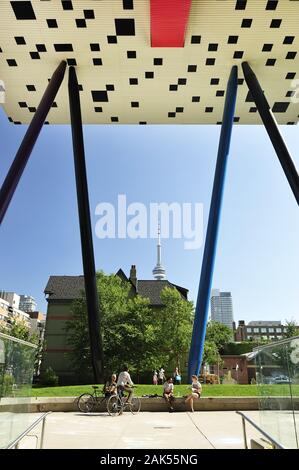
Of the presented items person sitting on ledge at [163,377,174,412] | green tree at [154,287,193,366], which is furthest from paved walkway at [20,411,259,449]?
green tree at [154,287,193,366]

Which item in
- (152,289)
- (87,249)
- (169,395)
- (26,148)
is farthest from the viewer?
(152,289)

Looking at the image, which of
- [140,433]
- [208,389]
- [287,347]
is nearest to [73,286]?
[208,389]

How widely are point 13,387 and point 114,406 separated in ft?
24.4

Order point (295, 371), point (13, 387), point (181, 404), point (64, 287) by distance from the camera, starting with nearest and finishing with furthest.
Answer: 1. point (295, 371)
2. point (13, 387)
3. point (181, 404)
4. point (64, 287)

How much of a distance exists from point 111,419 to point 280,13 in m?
15.3

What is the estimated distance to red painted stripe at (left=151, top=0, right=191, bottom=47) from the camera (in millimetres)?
13695

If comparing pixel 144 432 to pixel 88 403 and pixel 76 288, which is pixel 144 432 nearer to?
pixel 88 403

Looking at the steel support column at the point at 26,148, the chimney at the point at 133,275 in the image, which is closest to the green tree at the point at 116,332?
the chimney at the point at 133,275

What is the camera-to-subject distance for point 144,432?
8.30 m

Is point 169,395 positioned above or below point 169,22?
below

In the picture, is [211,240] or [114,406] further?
[211,240]

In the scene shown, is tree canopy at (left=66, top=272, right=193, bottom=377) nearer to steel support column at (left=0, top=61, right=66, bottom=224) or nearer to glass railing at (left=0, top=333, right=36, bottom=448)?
steel support column at (left=0, top=61, right=66, bottom=224)

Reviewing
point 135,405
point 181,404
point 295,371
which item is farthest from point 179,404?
point 295,371

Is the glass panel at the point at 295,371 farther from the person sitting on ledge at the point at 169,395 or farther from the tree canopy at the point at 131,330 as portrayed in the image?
the tree canopy at the point at 131,330
